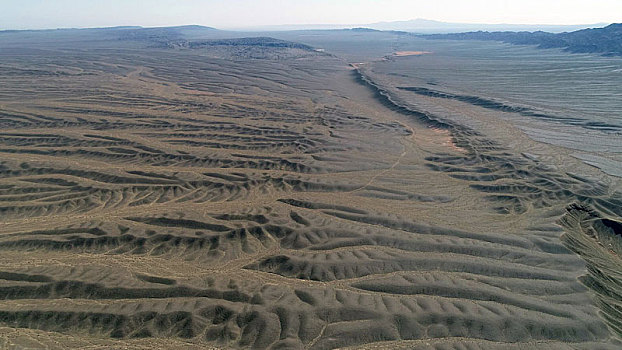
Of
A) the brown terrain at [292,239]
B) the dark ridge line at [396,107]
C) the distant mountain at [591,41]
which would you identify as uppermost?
the distant mountain at [591,41]

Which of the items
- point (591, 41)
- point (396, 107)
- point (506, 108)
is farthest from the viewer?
point (591, 41)

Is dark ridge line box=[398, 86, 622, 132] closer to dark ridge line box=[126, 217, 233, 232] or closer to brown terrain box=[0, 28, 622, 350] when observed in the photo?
brown terrain box=[0, 28, 622, 350]

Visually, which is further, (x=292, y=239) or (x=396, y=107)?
(x=396, y=107)

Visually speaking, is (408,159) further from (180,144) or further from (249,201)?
(180,144)

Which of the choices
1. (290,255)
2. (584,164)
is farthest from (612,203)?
(290,255)

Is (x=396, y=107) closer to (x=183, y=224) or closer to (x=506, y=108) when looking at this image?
(x=506, y=108)

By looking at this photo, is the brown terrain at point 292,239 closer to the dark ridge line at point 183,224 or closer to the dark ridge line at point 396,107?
the dark ridge line at point 183,224

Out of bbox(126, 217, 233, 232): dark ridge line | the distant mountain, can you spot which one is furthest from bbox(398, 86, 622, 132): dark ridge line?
the distant mountain

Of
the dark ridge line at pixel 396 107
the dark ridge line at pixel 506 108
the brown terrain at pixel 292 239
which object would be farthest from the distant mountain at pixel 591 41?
the brown terrain at pixel 292 239

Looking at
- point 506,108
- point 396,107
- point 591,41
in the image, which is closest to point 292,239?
point 396,107
